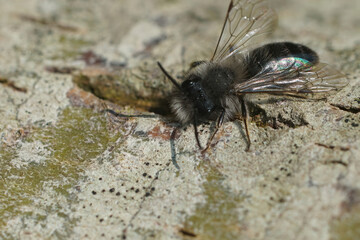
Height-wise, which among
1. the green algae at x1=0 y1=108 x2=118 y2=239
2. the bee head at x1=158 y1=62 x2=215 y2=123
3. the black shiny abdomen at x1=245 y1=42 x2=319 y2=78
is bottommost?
the green algae at x1=0 y1=108 x2=118 y2=239

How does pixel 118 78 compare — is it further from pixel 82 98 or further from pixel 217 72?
pixel 217 72

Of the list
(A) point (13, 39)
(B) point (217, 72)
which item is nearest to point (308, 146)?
(B) point (217, 72)

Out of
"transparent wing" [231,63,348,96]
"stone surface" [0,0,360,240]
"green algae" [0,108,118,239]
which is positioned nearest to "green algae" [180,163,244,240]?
"stone surface" [0,0,360,240]

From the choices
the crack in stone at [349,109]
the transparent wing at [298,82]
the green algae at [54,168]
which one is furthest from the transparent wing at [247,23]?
the green algae at [54,168]

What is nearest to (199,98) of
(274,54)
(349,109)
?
(274,54)

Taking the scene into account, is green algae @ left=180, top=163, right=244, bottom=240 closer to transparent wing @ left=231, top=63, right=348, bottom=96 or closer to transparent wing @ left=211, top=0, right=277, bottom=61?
transparent wing @ left=231, top=63, right=348, bottom=96

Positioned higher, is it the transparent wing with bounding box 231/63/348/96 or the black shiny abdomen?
the black shiny abdomen

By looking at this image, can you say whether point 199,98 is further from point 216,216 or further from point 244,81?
point 216,216
